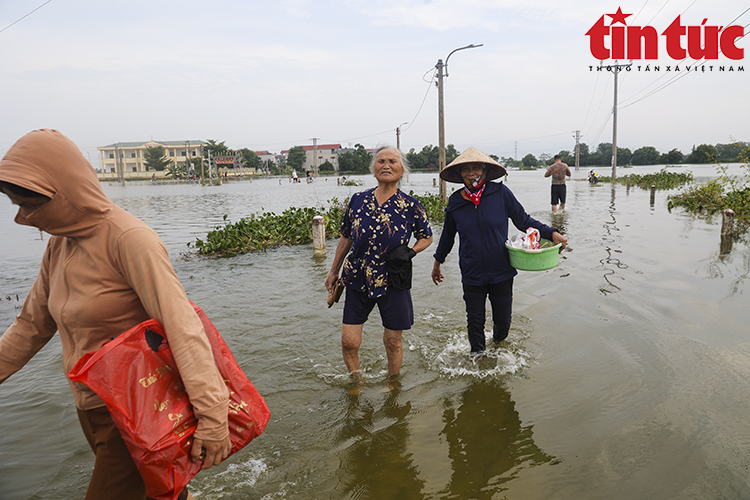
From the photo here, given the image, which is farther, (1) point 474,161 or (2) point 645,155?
(2) point 645,155

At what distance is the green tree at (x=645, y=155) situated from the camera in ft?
334

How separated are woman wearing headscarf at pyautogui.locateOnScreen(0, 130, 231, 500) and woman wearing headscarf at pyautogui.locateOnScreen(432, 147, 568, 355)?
9.64ft

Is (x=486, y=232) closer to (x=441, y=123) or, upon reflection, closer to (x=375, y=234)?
(x=375, y=234)

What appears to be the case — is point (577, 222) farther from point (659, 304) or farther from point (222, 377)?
point (222, 377)

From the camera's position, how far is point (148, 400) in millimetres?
1581

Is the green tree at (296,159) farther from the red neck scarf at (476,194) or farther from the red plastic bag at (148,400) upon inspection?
the red plastic bag at (148,400)

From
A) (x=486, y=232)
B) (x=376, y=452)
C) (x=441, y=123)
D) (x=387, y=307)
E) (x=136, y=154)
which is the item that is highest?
(x=136, y=154)

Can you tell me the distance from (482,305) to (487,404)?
3.00ft

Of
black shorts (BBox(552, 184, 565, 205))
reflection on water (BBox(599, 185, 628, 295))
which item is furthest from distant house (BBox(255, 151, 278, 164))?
reflection on water (BBox(599, 185, 628, 295))

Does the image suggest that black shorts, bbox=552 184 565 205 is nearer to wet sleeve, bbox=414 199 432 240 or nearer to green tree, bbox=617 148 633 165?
wet sleeve, bbox=414 199 432 240

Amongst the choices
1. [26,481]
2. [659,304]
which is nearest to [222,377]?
[26,481]

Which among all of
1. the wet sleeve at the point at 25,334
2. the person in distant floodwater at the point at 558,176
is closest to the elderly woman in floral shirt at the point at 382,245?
the wet sleeve at the point at 25,334

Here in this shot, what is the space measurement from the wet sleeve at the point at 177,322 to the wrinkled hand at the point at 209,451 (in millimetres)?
25

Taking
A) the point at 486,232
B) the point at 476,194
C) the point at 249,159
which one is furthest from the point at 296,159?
the point at 486,232
